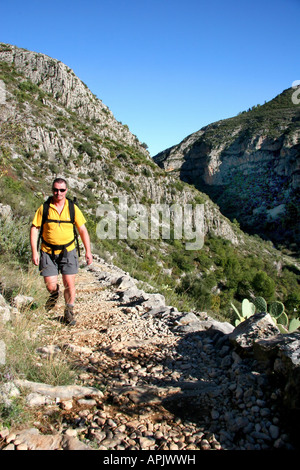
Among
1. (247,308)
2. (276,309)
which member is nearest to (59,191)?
(247,308)

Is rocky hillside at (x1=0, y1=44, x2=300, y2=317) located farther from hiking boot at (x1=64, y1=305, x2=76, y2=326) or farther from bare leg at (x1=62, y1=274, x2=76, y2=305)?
hiking boot at (x1=64, y1=305, x2=76, y2=326)

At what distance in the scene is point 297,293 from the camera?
3497 centimetres

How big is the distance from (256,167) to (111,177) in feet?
184

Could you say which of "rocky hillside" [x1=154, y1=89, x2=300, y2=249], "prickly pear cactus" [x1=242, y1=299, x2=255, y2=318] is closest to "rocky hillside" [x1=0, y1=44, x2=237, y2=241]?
"prickly pear cactus" [x1=242, y1=299, x2=255, y2=318]

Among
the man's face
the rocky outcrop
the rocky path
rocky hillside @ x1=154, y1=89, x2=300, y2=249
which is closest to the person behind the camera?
the rocky path

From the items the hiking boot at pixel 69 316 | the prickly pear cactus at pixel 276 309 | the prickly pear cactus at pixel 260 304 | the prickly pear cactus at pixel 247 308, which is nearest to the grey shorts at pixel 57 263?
the hiking boot at pixel 69 316

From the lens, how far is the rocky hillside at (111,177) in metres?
22.5

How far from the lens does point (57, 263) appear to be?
327 centimetres

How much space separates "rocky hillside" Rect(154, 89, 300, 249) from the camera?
2468 inches

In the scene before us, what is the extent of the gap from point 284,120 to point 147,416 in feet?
272

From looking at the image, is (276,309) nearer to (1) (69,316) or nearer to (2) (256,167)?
(1) (69,316)

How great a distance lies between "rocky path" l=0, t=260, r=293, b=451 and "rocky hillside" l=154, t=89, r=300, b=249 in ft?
204

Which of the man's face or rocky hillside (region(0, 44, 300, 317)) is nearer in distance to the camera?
the man's face

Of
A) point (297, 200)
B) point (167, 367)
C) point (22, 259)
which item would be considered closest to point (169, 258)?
point (22, 259)
